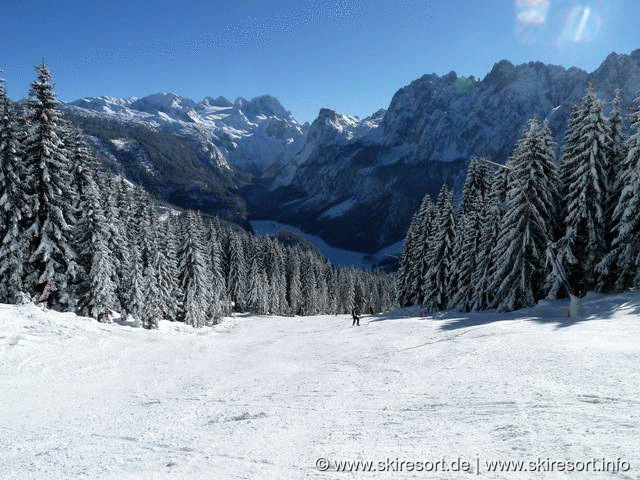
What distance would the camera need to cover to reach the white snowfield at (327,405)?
7.78 meters

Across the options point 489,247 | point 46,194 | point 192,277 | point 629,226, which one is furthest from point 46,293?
point 629,226

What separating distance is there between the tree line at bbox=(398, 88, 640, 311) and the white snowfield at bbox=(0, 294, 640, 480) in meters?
7.57

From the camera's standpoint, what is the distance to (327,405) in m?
11.9

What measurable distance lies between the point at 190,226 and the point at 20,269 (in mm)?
25568

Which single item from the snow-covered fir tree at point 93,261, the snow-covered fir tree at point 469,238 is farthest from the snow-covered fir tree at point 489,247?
the snow-covered fir tree at point 93,261

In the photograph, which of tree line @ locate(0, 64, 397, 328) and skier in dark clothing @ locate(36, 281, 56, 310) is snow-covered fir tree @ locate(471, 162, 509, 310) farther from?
skier in dark clothing @ locate(36, 281, 56, 310)

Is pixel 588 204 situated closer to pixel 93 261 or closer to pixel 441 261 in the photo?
pixel 441 261

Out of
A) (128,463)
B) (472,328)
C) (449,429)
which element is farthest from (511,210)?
(128,463)

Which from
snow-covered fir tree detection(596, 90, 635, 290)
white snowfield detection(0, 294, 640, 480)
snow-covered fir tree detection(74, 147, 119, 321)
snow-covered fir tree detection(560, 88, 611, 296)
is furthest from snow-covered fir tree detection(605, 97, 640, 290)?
snow-covered fir tree detection(74, 147, 119, 321)

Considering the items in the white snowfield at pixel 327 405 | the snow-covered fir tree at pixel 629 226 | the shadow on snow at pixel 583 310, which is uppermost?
the snow-covered fir tree at pixel 629 226

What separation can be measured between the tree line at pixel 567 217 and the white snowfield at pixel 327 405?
7567 millimetres

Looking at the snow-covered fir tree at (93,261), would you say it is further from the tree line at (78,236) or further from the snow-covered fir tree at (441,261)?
the snow-covered fir tree at (441,261)

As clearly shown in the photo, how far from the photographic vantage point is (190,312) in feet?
162

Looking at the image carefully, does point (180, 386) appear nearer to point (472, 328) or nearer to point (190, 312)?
point (472, 328)
